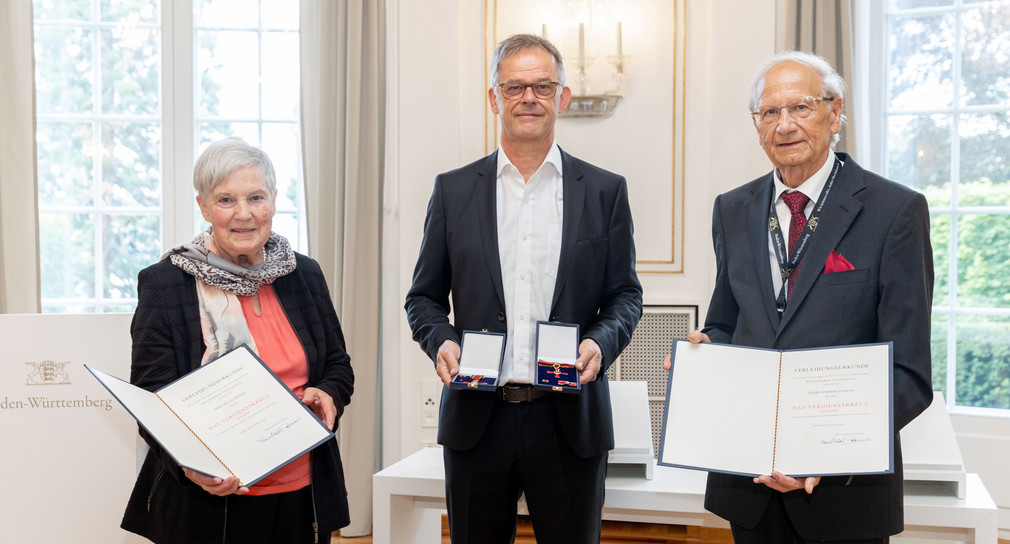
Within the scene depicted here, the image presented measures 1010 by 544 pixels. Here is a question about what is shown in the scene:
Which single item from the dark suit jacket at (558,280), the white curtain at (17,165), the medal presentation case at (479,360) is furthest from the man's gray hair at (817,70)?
the white curtain at (17,165)

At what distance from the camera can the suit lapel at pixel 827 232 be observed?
4.81ft

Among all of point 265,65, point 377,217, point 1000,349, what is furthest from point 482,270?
point 1000,349

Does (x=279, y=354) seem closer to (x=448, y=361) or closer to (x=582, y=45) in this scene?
(x=448, y=361)

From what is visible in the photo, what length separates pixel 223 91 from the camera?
413 cm

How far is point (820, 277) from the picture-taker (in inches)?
57.7

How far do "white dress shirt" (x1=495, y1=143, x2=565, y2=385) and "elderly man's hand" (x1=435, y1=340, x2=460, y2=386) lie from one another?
0.40 feet

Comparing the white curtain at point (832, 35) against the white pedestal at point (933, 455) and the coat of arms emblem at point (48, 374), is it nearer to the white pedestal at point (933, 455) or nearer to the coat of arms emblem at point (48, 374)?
the white pedestal at point (933, 455)

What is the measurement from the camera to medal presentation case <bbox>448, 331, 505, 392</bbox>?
5.47 feet

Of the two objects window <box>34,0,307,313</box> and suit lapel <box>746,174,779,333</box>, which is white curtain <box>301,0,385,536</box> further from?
suit lapel <box>746,174,779,333</box>

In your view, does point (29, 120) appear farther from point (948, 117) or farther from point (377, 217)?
point (948, 117)

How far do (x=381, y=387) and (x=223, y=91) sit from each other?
185 cm

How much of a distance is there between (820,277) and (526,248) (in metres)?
0.68

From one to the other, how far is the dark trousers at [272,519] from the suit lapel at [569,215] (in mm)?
740
